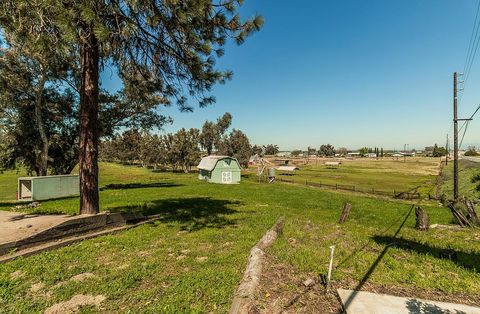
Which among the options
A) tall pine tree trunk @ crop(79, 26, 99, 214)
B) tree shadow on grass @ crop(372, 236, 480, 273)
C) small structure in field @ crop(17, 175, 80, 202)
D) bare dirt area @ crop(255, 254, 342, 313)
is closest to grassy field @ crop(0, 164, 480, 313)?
tree shadow on grass @ crop(372, 236, 480, 273)

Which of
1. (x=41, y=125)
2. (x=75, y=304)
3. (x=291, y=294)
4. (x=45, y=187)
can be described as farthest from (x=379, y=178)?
(x=75, y=304)

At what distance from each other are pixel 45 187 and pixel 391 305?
21751 mm

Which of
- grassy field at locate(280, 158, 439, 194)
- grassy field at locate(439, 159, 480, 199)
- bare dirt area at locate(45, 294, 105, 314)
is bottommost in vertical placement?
grassy field at locate(280, 158, 439, 194)

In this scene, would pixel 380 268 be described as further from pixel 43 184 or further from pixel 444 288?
pixel 43 184

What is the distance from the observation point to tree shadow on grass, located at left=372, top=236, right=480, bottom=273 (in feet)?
20.9

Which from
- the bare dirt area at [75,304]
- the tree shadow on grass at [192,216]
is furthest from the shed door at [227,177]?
the bare dirt area at [75,304]

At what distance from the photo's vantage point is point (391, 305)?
441cm

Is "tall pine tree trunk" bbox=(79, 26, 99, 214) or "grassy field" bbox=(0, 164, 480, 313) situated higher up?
"tall pine tree trunk" bbox=(79, 26, 99, 214)

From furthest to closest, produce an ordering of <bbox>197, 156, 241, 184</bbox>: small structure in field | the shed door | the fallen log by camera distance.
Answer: the shed door, <bbox>197, 156, 241, 184</bbox>: small structure in field, the fallen log

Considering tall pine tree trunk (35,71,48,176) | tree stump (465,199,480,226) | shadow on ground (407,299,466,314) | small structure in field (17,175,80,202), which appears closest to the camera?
shadow on ground (407,299,466,314)

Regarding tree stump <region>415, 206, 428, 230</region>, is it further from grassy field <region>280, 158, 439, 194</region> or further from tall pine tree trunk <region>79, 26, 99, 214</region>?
grassy field <region>280, 158, 439, 194</region>

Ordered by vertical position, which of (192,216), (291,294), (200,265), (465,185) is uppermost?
(291,294)

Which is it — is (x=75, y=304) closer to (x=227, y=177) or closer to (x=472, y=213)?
(x=472, y=213)

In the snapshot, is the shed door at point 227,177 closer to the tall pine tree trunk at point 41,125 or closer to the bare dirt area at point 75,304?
the tall pine tree trunk at point 41,125
